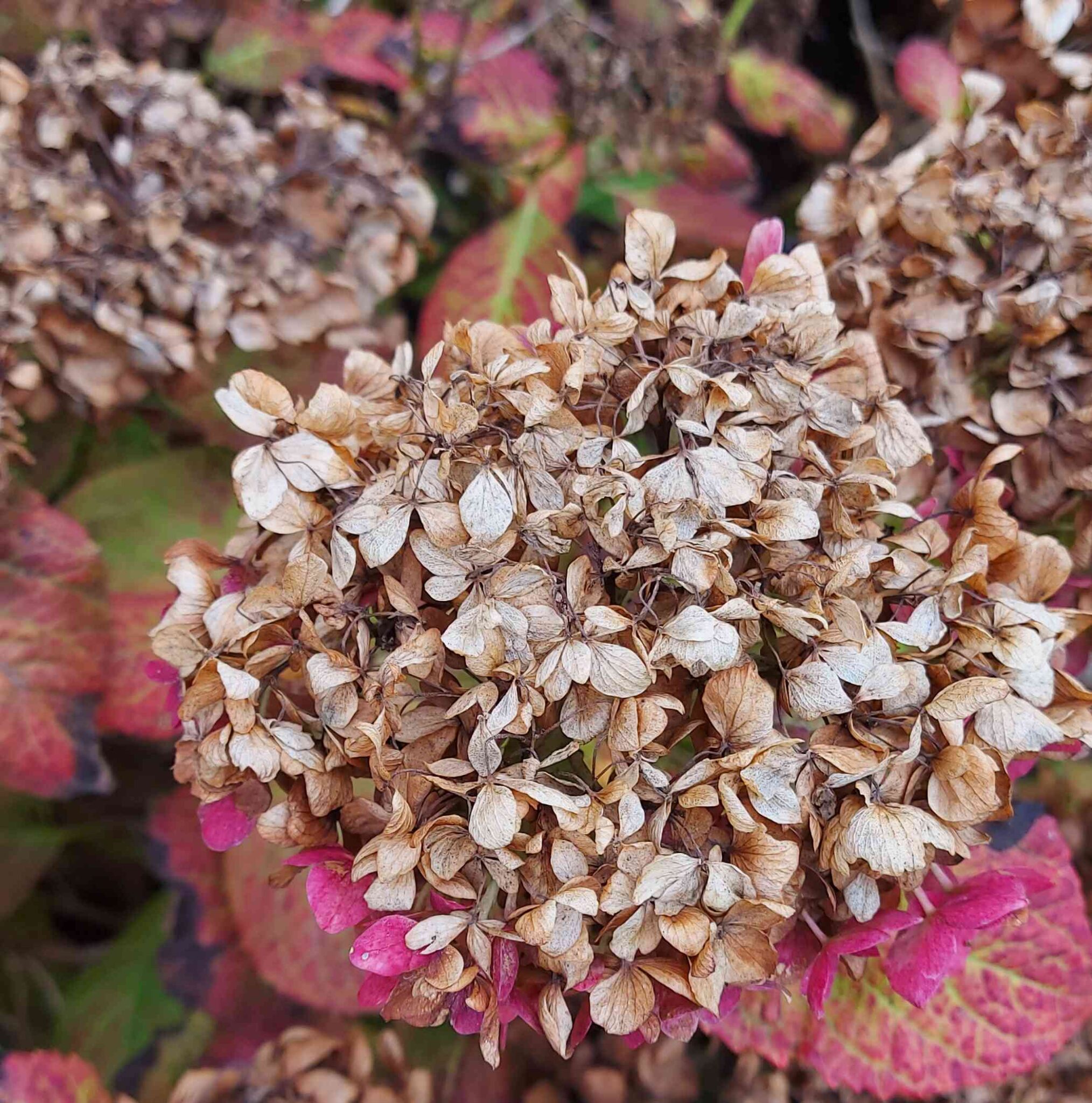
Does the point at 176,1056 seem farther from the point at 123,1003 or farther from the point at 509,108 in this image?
the point at 509,108

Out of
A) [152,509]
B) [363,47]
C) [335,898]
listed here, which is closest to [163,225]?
[152,509]

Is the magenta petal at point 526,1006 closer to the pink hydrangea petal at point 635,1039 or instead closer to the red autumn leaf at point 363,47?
the pink hydrangea petal at point 635,1039

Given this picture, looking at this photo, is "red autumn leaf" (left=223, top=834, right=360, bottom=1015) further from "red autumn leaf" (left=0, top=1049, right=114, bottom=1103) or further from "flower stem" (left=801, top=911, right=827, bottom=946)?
"flower stem" (left=801, top=911, right=827, bottom=946)

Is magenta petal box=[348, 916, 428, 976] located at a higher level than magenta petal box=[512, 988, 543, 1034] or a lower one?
higher

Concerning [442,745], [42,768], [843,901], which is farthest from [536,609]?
[42,768]

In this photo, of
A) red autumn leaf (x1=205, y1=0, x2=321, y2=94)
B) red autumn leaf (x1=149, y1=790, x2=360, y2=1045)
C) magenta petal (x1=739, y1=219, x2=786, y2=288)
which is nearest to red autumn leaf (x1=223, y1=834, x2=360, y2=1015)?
red autumn leaf (x1=149, y1=790, x2=360, y2=1045)

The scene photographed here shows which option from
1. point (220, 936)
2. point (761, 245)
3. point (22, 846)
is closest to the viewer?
point (761, 245)

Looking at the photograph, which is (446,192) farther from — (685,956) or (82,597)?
(685,956)
